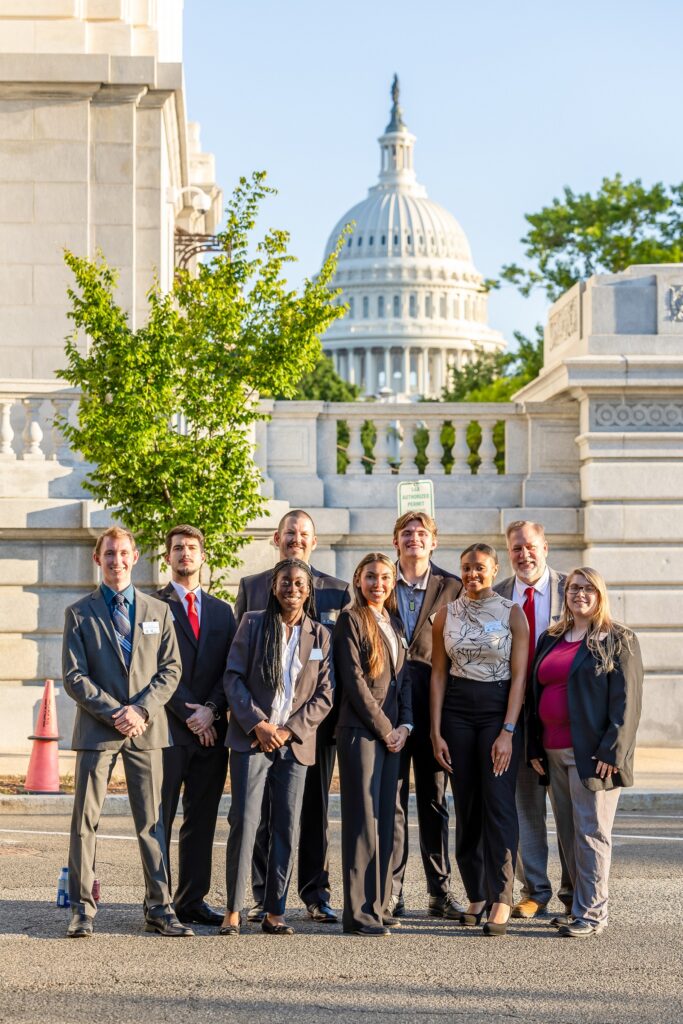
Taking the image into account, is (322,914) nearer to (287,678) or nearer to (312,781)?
(312,781)

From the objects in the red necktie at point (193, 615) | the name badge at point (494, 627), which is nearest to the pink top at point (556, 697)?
the name badge at point (494, 627)

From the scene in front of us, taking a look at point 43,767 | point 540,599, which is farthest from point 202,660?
point 43,767

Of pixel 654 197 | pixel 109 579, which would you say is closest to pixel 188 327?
pixel 109 579

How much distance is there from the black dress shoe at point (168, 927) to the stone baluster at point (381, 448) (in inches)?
376

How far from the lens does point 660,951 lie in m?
7.76

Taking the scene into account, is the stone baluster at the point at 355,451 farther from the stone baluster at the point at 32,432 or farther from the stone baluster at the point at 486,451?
the stone baluster at the point at 32,432

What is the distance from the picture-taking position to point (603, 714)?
8.42 metres

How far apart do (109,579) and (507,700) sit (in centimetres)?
214

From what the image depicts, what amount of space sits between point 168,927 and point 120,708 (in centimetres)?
110

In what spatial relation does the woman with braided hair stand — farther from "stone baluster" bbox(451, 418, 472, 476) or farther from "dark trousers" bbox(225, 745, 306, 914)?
"stone baluster" bbox(451, 418, 472, 476)

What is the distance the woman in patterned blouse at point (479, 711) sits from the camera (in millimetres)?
8398

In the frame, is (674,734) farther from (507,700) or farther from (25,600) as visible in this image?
(507,700)

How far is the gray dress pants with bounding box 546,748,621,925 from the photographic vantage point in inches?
325

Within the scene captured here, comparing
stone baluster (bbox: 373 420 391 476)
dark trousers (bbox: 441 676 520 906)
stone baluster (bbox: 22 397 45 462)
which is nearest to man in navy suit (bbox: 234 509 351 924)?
dark trousers (bbox: 441 676 520 906)
